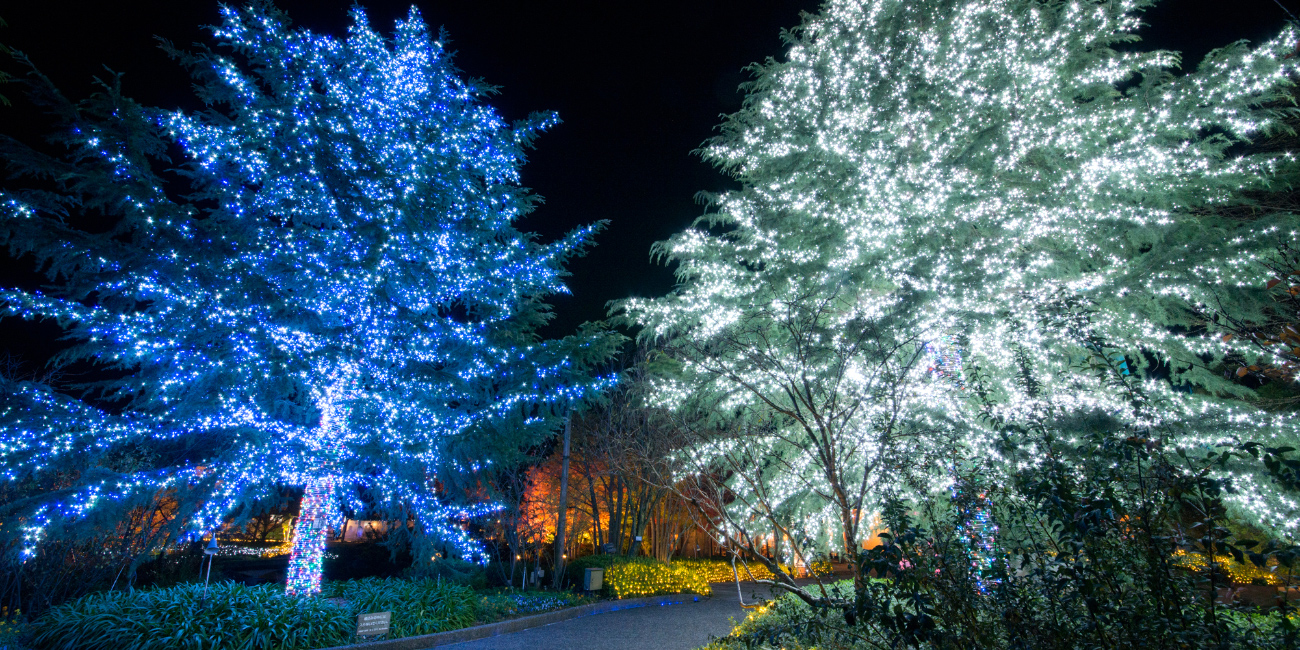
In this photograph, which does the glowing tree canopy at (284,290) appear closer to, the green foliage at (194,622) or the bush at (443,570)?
the bush at (443,570)

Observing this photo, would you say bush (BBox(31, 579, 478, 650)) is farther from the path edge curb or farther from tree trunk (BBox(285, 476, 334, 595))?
tree trunk (BBox(285, 476, 334, 595))

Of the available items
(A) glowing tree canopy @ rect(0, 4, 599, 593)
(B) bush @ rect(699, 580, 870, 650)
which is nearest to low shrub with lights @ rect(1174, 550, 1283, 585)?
(B) bush @ rect(699, 580, 870, 650)

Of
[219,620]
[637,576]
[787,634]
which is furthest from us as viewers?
Result: [637,576]

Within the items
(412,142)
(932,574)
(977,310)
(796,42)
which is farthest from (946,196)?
(412,142)

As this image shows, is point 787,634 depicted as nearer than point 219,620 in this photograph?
Yes

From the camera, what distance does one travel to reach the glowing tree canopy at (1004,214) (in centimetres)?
617

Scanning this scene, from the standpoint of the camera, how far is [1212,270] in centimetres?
600

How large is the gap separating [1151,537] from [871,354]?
3338 millimetres

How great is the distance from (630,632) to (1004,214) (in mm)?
8670

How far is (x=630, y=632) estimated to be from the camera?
9.22 meters

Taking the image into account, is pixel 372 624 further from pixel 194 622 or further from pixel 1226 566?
pixel 1226 566

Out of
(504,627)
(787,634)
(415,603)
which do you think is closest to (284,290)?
(415,603)

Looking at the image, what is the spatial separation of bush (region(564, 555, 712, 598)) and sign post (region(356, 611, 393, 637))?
22.6 feet

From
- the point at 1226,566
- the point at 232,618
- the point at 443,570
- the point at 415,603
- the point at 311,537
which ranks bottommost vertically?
the point at 415,603
